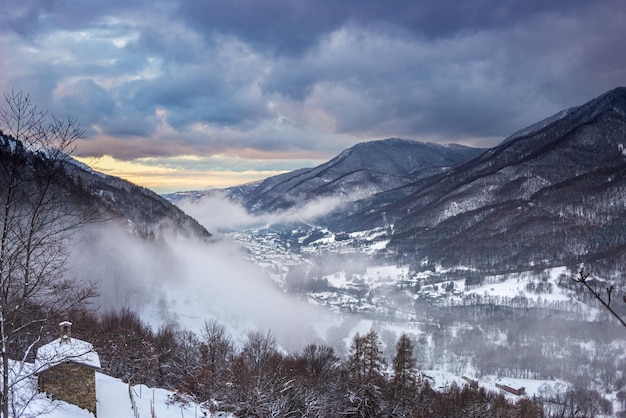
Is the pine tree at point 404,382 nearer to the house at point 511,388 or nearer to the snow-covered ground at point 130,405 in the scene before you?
the snow-covered ground at point 130,405

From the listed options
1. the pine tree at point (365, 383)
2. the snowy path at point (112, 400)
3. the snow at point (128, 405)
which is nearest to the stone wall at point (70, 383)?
the snow at point (128, 405)

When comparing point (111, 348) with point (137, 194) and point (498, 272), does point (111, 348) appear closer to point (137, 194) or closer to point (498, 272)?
point (137, 194)

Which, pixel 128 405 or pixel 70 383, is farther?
pixel 128 405

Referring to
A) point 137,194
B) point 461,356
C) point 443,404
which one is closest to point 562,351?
point 461,356

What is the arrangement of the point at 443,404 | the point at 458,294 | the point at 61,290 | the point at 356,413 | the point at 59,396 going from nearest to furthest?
the point at 61,290 → the point at 59,396 → the point at 356,413 → the point at 443,404 → the point at 458,294

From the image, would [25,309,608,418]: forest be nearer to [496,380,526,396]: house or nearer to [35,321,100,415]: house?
[35,321,100,415]: house

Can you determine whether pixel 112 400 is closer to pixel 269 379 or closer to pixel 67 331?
pixel 67 331

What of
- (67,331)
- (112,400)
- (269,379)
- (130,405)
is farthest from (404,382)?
(67,331)

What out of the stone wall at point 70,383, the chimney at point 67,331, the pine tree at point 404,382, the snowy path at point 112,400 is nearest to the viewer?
the chimney at point 67,331

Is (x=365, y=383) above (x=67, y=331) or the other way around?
the other way around
